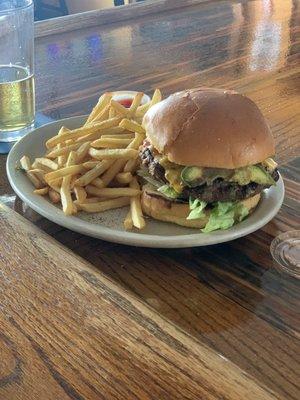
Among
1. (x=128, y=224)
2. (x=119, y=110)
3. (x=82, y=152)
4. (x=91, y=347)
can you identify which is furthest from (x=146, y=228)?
(x=91, y=347)

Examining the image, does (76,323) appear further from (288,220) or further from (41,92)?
(41,92)

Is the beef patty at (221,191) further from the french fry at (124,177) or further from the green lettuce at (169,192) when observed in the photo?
the french fry at (124,177)

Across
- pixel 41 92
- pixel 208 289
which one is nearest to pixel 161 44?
pixel 41 92

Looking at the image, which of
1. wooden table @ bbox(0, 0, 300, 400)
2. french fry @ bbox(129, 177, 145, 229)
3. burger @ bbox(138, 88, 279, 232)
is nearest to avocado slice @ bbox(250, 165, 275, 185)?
burger @ bbox(138, 88, 279, 232)

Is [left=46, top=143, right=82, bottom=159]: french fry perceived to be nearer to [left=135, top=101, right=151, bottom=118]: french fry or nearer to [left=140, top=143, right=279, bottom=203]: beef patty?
[left=135, top=101, right=151, bottom=118]: french fry

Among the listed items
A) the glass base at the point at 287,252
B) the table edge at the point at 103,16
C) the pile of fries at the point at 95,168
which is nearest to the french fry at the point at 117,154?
the pile of fries at the point at 95,168

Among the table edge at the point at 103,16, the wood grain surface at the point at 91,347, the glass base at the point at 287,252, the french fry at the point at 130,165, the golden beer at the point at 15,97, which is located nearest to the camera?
the wood grain surface at the point at 91,347

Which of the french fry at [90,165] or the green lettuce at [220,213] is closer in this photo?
the green lettuce at [220,213]
